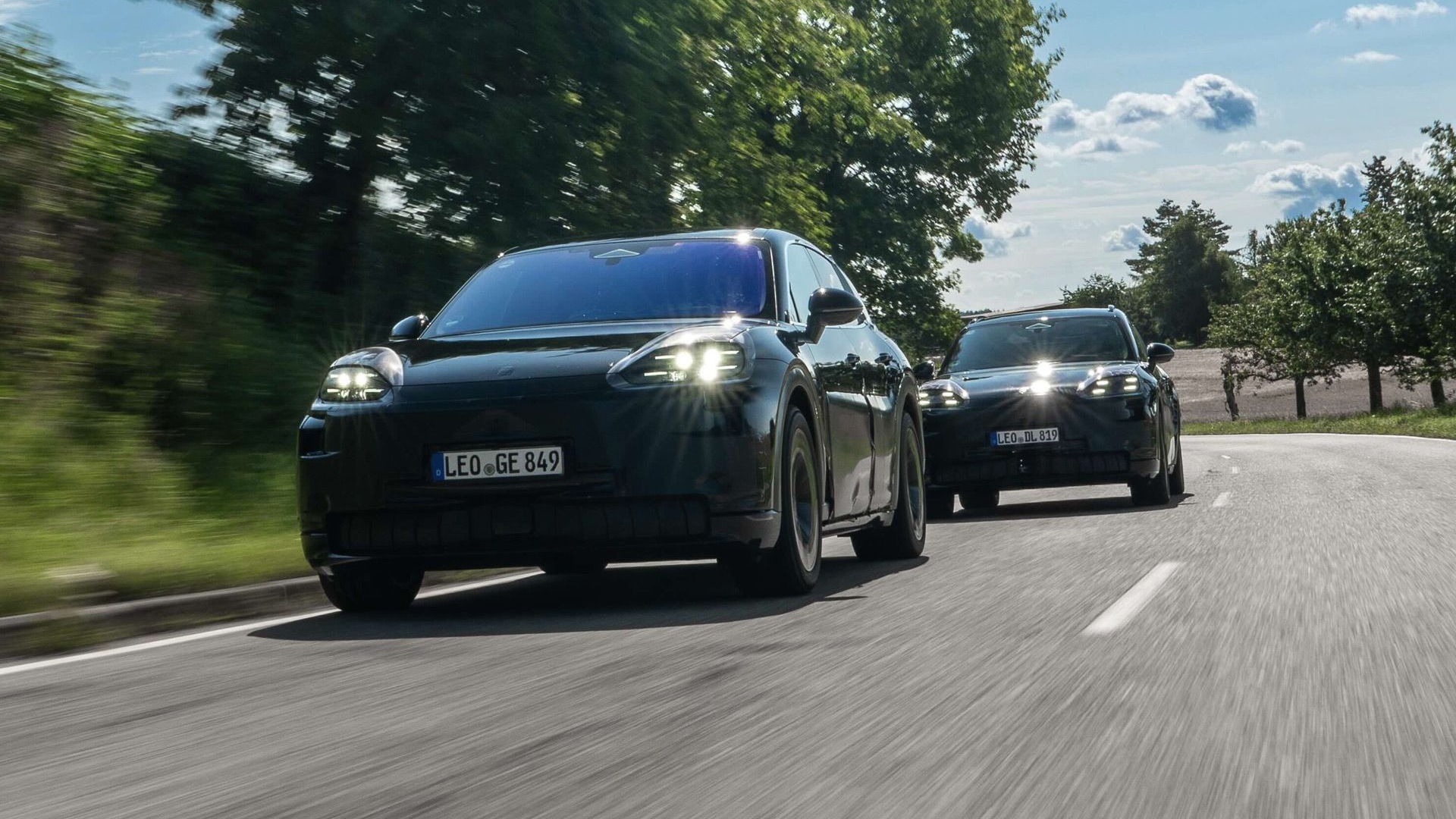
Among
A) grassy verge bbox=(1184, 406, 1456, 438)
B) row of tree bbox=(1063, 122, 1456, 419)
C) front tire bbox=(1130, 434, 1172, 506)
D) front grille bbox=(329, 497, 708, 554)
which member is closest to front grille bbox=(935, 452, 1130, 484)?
front tire bbox=(1130, 434, 1172, 506)

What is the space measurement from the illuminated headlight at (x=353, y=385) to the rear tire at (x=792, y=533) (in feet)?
4.97

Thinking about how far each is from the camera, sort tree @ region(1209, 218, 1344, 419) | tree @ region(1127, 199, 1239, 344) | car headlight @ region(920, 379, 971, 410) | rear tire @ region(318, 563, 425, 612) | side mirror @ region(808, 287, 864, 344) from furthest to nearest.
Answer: tree @ region(1127, 199, 1239, 344)
tree @ region(1209, 218, 1344, 419)
car headlight @ region(920, 379, 971, 410)
side mirror @ region(808, 287, 864, 344)
rear tire @ region(318, 563, 425, 612)

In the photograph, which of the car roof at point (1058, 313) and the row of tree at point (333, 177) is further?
the car roof at point (1058, 313)

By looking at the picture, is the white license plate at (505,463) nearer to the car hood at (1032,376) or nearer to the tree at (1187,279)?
the car hood at (1032,376)

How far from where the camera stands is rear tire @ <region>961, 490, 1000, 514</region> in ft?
47.5

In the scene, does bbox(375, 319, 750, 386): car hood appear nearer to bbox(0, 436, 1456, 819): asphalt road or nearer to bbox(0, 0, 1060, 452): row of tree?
bbox(0, 436, 1456, 819): asphalt road

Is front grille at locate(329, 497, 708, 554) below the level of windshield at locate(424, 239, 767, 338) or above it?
below

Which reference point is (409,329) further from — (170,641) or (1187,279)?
(1187,279)

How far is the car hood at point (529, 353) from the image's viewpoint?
661 centimetres

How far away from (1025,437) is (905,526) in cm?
375

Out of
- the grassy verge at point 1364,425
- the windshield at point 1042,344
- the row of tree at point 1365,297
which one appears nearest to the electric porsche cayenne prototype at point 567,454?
the windshield at point 1042,344

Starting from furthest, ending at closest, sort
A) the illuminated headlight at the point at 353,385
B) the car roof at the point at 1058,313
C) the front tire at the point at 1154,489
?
1. the car roof at the point at 1058,313
2. the front tire at the point at 1154,489
3. the illuminated headlight at the point at 353,385

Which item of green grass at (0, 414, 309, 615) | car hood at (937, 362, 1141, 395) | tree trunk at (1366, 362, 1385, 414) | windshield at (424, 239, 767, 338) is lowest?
tree trunk at (1366, 362, 1385, 414)

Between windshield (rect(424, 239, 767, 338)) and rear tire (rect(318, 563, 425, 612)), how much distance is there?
1.13 meters
